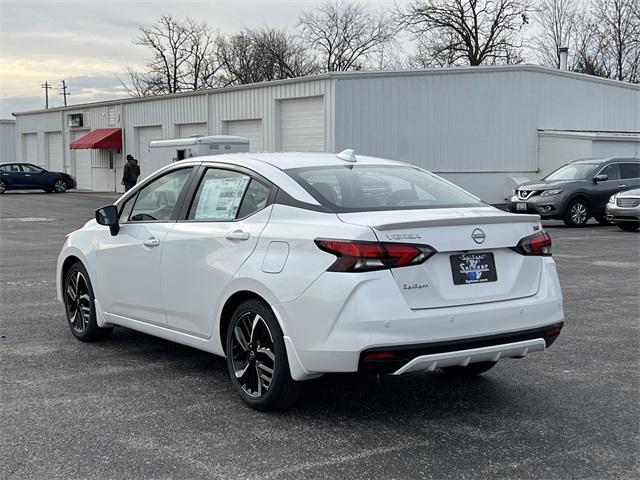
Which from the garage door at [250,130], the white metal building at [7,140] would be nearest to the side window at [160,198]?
the garage door at [250,130]

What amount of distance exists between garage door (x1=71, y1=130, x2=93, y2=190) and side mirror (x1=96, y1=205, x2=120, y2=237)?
37716 mm

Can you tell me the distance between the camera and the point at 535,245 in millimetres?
4902

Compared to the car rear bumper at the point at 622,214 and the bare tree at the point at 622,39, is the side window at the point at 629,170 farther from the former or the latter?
the bare tree at the point at 622,39

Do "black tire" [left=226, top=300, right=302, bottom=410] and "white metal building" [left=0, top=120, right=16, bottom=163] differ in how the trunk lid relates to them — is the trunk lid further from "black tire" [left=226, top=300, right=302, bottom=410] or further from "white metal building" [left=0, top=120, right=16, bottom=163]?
"white metal building" [left=0, top=120, right=16, bottom=163]

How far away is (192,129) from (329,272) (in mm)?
30880

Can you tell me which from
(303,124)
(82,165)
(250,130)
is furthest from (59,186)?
(303,124)

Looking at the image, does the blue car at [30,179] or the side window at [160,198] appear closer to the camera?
the side window at [160,198]

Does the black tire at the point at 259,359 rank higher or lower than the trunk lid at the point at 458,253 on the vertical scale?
lower

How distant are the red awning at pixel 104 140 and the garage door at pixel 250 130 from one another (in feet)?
31.0

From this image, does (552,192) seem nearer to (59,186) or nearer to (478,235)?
(478,235)

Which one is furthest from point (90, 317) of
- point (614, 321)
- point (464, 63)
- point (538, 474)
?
point (464, 63)

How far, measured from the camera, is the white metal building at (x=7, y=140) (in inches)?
2313

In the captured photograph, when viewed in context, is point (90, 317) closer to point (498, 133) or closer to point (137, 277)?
point (137, 277)

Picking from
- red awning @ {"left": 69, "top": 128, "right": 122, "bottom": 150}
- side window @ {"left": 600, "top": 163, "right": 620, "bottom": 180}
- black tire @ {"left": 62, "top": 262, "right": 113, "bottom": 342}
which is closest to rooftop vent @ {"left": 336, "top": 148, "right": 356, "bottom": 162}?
black tire @ {"left": 62, "top": 262, "right": 113, "bottom": 342}
